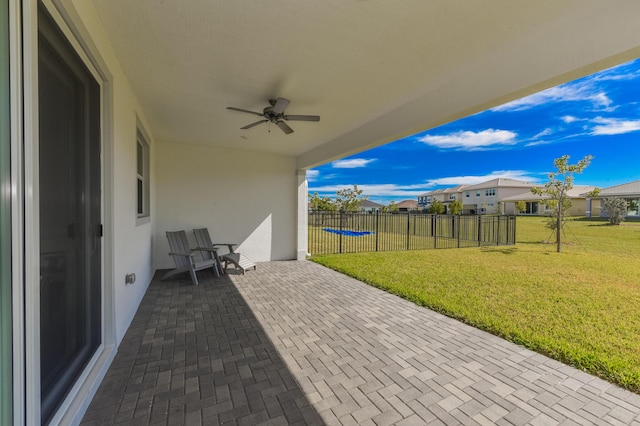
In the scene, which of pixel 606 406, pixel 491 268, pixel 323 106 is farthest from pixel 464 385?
pixel 491 268

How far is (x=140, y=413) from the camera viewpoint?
175 cm

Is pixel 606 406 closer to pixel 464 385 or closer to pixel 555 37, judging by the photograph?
pixel 464 385

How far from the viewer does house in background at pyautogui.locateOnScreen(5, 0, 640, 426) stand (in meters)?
1.11

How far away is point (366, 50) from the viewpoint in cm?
247

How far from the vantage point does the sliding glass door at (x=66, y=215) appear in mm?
1443

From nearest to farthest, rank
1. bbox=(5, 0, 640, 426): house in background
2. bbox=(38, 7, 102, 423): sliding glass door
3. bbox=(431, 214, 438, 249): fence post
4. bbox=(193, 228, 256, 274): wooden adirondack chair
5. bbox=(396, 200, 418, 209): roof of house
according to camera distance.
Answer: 1. bbox=(5, 0, 640, 426): house in background
2. bbox=(38, 7, 102, 423): sliding glass door
3. bbox=(193, 228, 256, 274): wooden adirondack chair
4. bbox=(431, 214, 438, 249): fence post
5. bbox=(396, 200, 418, 209): roof of house

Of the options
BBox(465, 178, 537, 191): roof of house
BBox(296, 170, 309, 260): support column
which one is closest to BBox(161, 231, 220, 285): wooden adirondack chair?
BBox(296, 170, 309, 260): support column

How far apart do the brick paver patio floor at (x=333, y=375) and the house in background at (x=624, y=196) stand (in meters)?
19.9

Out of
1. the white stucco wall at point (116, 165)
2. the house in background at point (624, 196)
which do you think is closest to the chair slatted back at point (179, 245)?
the white stucco wall at point (116, 165)

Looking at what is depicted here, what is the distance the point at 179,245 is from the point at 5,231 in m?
4.60

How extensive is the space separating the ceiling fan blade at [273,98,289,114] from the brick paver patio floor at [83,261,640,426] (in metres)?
2.64

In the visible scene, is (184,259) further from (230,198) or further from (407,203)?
(407,203)

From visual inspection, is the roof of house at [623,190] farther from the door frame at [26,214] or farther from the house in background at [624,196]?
the door frame at [26,214]

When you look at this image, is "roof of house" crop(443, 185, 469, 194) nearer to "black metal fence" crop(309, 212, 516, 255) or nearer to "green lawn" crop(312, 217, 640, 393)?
"black metal fence" crop(309, 212, 516, 255)
